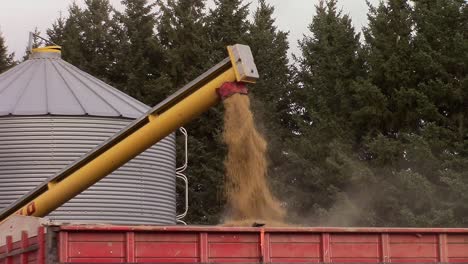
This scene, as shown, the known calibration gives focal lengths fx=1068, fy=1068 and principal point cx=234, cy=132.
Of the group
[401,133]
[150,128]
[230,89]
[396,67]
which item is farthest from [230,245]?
[396,67]

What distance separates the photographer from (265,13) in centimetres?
5191

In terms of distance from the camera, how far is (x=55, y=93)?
25.7 meters

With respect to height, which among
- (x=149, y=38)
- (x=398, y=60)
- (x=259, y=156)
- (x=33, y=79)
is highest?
(x=149, y=38)

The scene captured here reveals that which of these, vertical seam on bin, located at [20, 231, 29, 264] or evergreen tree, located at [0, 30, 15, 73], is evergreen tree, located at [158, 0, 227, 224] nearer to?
evergreen tree, located at [0, 30, 15, 73]

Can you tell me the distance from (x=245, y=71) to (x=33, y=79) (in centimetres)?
1286

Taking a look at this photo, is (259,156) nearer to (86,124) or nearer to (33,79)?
(86,124)

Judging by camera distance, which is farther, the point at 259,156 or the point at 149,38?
the point at 149,38

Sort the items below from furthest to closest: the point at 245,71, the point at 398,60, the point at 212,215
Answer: the point at 212,215, the point at 398,60, the point at 245,71

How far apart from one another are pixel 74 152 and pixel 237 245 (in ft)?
37.1

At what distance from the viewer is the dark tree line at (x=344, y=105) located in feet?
115

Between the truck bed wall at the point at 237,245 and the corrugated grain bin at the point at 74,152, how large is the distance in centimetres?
915

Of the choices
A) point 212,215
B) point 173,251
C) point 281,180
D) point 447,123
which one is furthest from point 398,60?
point 173,251

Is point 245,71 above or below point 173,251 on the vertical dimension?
above

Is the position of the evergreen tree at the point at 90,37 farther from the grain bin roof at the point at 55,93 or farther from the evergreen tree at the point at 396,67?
the grain bin roof at the point at 55,93
